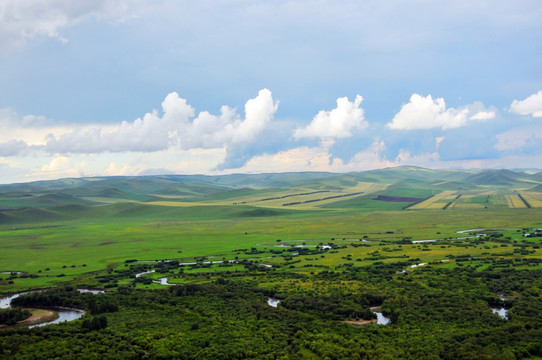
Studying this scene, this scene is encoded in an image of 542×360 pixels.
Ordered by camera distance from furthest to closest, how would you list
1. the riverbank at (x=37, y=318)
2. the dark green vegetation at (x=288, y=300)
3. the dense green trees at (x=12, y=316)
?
the dense green trees at (x=12, y=316) < the riverbank at (x=37, y=318) < the dark green vegetation at (x=288, y=300)

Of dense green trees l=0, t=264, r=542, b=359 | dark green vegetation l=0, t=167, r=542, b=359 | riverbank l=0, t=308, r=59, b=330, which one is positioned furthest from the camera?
riverbank l=0, t=308, r=59, b=330

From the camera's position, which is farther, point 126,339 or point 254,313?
point 254,313

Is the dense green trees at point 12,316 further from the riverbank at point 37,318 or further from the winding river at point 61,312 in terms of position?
the winding river at point 61,312

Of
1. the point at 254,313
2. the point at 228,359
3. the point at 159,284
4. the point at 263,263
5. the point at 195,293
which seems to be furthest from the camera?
the point at 263,263

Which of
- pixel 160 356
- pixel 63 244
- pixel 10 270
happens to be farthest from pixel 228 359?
pixel 63 244

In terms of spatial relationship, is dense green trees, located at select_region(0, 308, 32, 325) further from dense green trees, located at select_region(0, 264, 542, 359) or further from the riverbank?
dense green trees, located at select_region(0, 264, 542, 359)

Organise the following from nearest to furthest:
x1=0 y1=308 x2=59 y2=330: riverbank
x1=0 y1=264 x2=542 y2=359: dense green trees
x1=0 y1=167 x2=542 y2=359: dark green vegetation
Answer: x1=0 y1=264 x2=542 y2=359: dense green trees → x1=0 y1=167 x2=542 y2=359: dark green vegetation → x1=0 y1=308 x2=59 y2=330: riverbank

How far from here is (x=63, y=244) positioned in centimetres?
17762

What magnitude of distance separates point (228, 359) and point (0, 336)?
34.6m

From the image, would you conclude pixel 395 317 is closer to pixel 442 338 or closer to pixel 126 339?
pixel 442 338

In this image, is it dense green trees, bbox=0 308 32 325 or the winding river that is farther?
the winding river

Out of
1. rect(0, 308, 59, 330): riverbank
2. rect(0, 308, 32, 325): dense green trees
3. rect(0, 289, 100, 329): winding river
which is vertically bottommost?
rect(0, 289, 100, 329): winding river

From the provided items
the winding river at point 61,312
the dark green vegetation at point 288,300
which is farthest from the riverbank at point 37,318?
the dark green vegetation at point 288,300

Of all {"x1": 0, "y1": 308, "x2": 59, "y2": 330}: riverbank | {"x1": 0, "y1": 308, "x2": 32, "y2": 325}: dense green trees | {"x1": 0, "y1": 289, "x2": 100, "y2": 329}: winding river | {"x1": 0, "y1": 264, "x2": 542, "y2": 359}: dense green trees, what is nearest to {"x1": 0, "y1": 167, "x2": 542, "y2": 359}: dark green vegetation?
{"x1": 0, "y1": 264, "x2": 542, "y2": 359}: dense green trees
